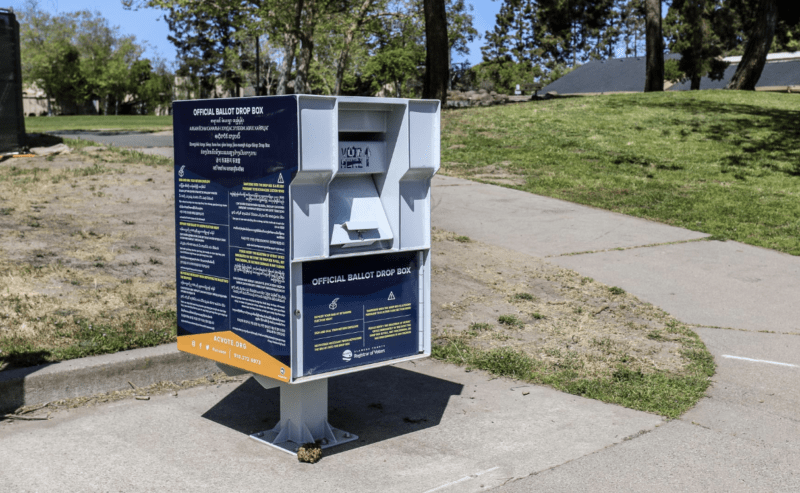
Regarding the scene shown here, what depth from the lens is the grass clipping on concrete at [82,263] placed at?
209 inches

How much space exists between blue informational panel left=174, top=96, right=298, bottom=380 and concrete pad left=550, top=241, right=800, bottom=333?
14.2ft

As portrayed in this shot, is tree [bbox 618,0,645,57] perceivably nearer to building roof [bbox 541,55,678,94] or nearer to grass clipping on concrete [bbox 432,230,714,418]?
building roof [bbox 541,55,678,94]

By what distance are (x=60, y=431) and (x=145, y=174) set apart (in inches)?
311

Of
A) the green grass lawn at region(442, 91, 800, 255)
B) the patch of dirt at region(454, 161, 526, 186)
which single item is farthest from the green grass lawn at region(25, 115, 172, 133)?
the patch of dirt at region(454, 161, 526, 186)

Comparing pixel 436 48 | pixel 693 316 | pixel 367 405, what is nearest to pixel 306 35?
pixel 436 48

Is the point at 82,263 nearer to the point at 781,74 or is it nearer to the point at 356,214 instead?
the point at 356,214

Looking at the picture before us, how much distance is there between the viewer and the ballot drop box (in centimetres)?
386

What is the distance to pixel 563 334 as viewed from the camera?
638cm

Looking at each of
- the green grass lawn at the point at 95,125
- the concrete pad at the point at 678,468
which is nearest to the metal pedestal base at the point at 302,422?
the concrete pad at the point at 678,468

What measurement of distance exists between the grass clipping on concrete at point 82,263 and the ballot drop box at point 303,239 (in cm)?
126

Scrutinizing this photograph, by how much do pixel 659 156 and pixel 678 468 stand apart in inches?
486

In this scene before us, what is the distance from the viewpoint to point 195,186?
169 inches

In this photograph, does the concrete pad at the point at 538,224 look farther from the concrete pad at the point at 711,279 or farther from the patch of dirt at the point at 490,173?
the patch of dirt at the point at 490,173

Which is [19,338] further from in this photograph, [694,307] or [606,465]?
[694,307]
